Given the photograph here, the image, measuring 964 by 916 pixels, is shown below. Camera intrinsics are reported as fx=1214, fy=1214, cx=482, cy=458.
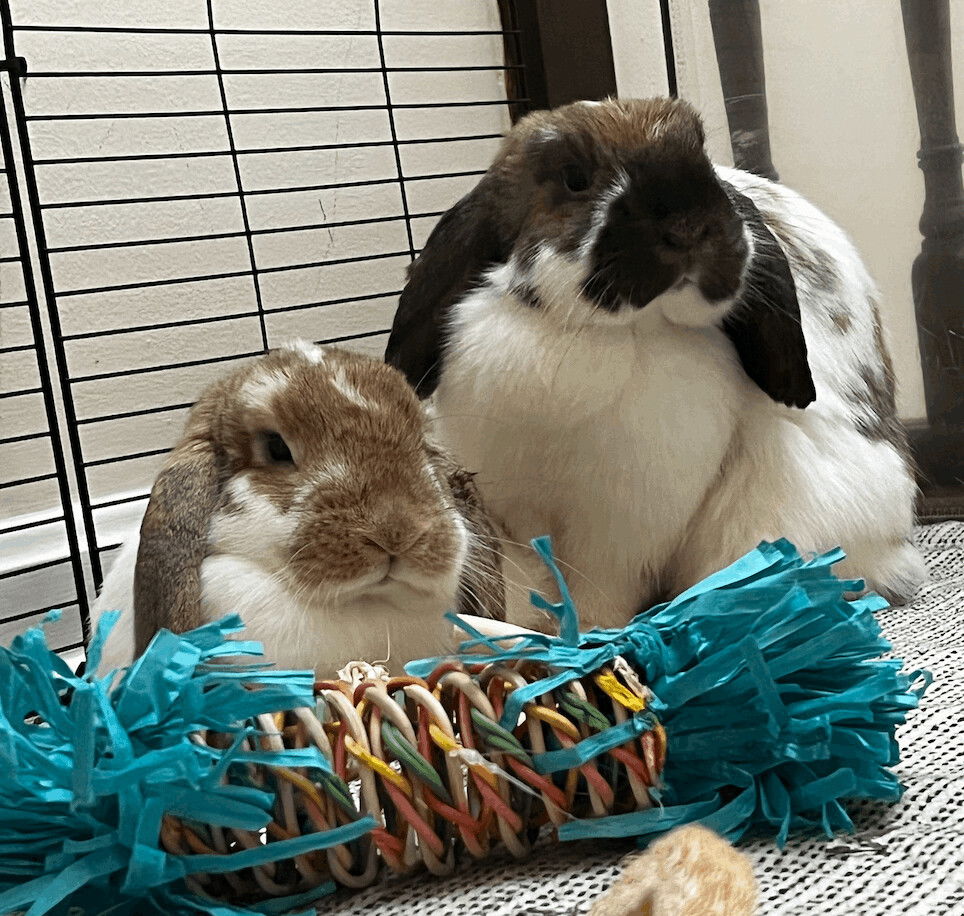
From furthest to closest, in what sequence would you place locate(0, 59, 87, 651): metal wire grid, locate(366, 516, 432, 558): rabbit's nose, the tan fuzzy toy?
locate(0, 59, 87, 651): metal wire grid < locate(366, 516, 432, 558): rabbit's nose < the tan fuzzy toy

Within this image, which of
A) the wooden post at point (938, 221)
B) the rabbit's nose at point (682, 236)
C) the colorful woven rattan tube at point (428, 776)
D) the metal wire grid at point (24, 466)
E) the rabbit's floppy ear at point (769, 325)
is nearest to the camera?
the colorful woven rattan tube at point (428, 776)

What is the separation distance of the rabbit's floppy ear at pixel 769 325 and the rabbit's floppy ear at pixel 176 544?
517mm

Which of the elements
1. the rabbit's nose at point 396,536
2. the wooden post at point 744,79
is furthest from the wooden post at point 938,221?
the rabbit's nose at point 396,536

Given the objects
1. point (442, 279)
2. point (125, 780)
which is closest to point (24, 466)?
point (442, 279)

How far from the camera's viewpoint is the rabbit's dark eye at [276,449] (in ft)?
3.06

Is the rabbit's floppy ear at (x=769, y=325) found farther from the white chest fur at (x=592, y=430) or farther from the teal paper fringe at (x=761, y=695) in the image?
the teal paper fringe at (x=761, y=695)

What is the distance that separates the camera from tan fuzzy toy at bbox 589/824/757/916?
0.56 m

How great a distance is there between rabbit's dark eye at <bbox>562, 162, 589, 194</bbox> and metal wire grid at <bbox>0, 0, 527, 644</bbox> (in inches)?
24.7

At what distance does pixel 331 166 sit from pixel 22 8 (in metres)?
0.51

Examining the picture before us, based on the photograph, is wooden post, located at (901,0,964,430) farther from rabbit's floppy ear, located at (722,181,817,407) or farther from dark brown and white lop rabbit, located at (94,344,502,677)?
dark brown and white lop rabbit, located at (94,344,502,677)

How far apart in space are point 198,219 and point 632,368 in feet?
3.28

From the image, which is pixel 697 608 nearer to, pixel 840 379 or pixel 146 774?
pixel 146 774

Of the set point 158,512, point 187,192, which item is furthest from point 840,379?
point 187,192

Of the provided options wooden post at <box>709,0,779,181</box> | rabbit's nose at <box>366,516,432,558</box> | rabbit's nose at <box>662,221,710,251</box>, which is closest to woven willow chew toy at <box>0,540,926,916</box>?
rabbit's nose at <box>366,516,432,558</box>
